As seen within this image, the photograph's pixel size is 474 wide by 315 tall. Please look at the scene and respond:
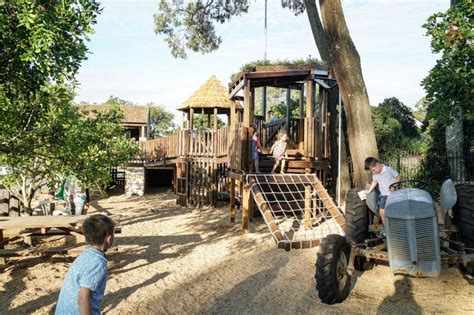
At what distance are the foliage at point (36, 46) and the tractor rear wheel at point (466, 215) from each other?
5.78 meters

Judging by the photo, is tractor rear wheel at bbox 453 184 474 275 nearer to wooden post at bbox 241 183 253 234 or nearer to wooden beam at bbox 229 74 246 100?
wooden post at bbox 241 183 253 234

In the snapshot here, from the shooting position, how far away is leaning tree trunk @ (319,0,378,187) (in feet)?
33.5

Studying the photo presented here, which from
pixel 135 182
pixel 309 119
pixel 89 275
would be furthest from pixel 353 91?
pixel 135 182

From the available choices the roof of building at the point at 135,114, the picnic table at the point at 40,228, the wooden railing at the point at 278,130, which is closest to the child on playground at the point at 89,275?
the picnic table at the point at 40,228

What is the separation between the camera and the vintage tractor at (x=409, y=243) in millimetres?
5348

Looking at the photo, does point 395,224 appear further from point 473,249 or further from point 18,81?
point 18,81

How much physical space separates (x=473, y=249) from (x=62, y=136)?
6561mm

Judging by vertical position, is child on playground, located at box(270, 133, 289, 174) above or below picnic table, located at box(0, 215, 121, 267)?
above

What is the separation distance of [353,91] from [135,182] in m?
18.9

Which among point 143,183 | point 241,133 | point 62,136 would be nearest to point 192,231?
point 241,133

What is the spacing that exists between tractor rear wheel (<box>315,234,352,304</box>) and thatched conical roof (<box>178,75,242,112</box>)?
14.8 m

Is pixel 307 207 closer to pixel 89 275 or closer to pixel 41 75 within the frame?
pixel 41 75

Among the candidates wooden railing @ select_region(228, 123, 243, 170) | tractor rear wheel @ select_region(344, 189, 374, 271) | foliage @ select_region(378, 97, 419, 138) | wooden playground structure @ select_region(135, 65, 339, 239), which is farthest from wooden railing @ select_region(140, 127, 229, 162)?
foliage @ select_region(378, 97, 419, 138)

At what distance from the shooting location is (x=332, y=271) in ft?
18.5
